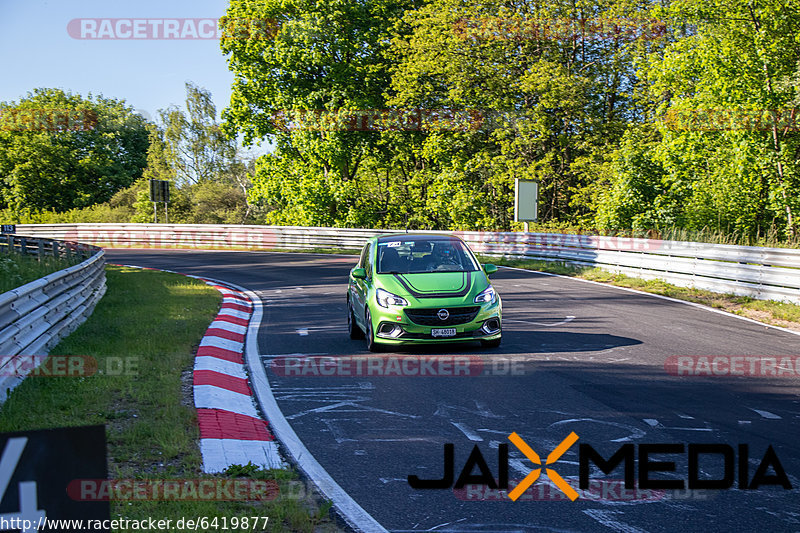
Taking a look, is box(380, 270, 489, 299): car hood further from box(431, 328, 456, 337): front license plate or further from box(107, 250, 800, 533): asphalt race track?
box(107, 250, 800, 533): asphalt race track

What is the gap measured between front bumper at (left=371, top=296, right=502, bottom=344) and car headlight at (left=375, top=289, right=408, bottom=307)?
0.22ft

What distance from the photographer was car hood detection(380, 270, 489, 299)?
353 inches

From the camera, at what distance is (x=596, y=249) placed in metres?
20.9

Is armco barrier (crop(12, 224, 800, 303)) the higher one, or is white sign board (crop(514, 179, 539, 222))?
white sign board (crop(514, 179, 539, 222))

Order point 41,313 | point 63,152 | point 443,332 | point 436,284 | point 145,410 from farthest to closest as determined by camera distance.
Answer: point 63,152 < point 436,284 < point 443,332 < point 41,313 < point 145,410

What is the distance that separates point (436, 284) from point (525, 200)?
19655mm

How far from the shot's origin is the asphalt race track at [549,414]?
4035 mm

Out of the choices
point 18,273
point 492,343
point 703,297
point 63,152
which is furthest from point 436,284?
point 63,152

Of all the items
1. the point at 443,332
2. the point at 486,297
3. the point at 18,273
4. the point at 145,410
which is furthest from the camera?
the point at 18,273

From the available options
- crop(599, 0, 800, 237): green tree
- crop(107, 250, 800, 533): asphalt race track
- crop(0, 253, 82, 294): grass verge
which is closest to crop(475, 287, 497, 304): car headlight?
crop(107, 250, 800, 533): asphalt race track

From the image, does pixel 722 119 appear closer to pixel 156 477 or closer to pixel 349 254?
pixel 349 254

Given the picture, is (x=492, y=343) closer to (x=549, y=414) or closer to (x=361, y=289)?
(x=361, y=289)

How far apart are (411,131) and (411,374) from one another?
32.8 metres

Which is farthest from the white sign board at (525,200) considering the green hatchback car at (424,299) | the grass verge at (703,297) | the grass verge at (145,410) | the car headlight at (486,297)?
the car headlight at (486,297)
